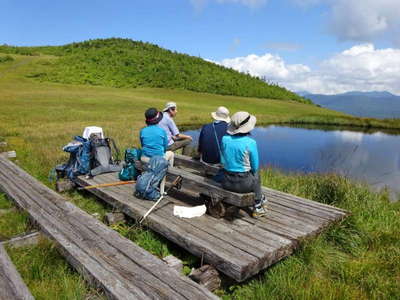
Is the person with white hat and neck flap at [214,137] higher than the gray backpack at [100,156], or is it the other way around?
the person with white hat and neck flap at [214,137]

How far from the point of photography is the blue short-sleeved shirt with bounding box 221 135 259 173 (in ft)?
16.9

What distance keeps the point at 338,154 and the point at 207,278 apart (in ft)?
49.7

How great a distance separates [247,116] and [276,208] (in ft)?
7.01

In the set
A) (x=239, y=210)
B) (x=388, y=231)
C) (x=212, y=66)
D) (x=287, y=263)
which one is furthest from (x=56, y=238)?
(x=212, y=66)

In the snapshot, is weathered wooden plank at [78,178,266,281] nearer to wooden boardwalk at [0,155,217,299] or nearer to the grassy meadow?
the grassy meadow

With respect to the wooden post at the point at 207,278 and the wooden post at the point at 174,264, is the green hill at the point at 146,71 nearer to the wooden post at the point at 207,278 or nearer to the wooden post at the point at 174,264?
the wooden post at the point at 174,264

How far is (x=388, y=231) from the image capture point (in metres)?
5.78

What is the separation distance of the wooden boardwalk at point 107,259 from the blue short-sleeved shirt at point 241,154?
1.97 metres

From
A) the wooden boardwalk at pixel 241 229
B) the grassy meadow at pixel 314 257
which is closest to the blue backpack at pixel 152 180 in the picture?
the wooden boardwalk at pixel 241 229

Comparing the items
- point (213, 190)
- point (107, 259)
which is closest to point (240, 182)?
point (213, 190)

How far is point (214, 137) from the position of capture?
6832mm

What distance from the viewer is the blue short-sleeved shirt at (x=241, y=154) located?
5137 mm

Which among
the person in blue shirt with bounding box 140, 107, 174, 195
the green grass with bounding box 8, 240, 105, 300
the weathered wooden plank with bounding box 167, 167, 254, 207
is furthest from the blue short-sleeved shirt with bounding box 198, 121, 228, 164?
the green grass with bounding box 8, 240, 105, 300

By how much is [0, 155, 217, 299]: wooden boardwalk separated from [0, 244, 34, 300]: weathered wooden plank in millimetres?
674
